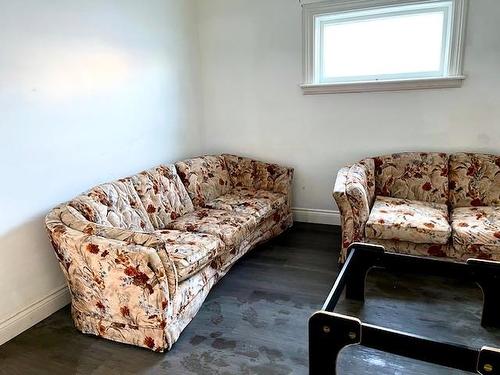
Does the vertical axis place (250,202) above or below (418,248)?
above

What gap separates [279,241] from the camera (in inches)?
133

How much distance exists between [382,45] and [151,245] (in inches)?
107

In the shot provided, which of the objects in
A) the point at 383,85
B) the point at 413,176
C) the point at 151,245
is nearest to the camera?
the point at 151,245

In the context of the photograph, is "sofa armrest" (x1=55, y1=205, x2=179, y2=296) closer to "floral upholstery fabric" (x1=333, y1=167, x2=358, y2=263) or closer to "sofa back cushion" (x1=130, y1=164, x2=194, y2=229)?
"sofa back cushion" (x1=130, y1=164, x2=194, y2=229)

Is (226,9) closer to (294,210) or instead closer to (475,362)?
(294,210)

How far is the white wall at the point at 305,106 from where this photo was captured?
304 cm

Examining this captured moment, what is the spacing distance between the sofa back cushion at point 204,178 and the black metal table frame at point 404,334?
1522 millimetres

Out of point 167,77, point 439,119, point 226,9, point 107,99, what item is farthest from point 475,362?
point 226,9

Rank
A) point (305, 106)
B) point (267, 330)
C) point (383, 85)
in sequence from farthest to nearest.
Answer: point (305, 106) < point (383, 85) < point (267, 330)

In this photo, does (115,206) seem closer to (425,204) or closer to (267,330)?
(267,330)

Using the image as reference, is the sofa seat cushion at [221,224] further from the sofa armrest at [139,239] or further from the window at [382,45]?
the window at [382,45]

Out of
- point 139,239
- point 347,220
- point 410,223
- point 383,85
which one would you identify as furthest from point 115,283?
point 383,85

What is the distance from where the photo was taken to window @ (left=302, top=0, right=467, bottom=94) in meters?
3.05

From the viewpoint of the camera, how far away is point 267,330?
213cm
